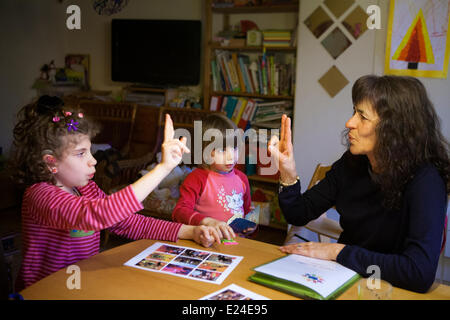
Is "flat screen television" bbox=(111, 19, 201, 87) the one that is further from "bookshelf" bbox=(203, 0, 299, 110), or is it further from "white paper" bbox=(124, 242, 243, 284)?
"white paper" bbox=(124, 242, 243, 284)

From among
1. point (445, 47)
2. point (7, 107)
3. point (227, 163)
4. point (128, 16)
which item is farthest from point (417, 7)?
point (7, 107)

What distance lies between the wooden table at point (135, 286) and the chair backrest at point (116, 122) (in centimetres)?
309

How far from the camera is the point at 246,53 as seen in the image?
13.9 feet

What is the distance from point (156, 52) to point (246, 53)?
98 centimetres

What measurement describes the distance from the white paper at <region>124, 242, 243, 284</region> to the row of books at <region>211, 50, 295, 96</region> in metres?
2.69

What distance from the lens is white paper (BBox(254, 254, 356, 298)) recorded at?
3.85 ft

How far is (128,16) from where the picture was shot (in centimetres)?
484

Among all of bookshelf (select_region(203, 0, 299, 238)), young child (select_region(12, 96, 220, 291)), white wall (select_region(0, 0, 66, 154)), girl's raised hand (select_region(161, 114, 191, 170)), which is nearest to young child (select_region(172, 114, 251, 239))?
young child (select_region(12, 96, 220, 291))

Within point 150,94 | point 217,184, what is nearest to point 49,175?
point 217,184

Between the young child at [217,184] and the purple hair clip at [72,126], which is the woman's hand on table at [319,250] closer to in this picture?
the young child at [217,184]
